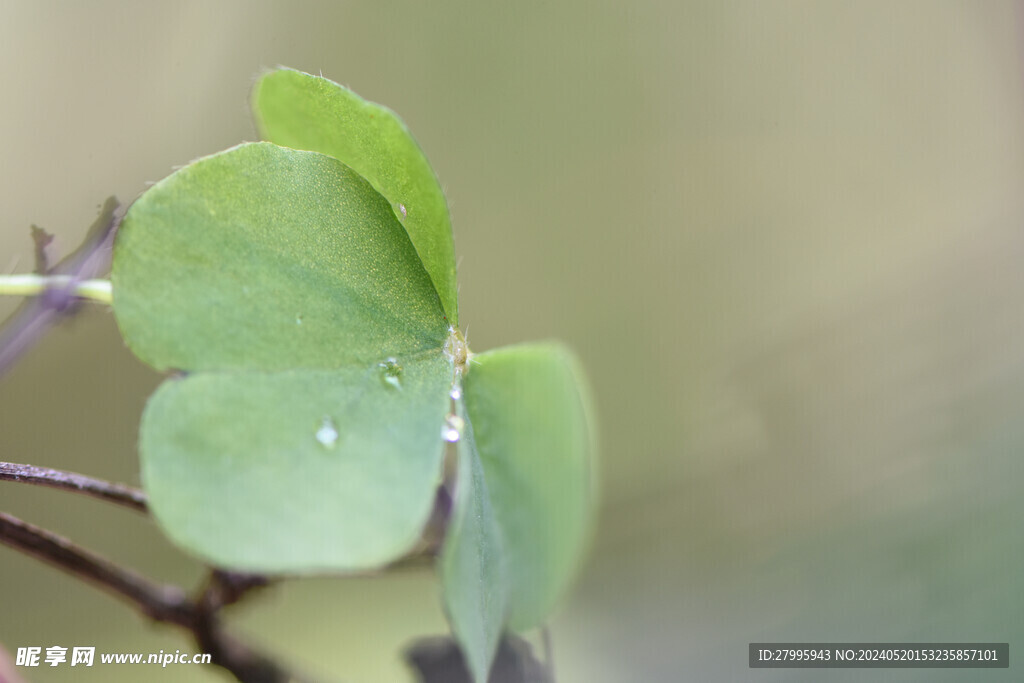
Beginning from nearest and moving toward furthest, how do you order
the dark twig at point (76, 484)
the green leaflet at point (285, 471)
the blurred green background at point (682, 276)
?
the green leaflet at point (285, 471) → the dark twig at point (76, 484) → the blurred green background at point (682, 276)

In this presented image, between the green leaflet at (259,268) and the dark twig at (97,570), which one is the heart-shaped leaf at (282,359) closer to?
the green leaflet at (259,268)

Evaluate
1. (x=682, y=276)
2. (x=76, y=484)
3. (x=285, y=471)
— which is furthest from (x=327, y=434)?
(x=682, y=276)

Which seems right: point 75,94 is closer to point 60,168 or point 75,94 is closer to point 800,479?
point 60,168

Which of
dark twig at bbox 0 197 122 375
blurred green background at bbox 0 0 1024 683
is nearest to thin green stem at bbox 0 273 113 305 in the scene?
dark twig at bbox 0 197 122 375

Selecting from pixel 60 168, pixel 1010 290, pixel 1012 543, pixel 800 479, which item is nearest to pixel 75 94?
pixel 60 168

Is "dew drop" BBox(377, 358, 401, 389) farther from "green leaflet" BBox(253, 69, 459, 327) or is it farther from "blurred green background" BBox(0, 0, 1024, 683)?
"blurred green background" BBox(0, 0, 1024, 683)

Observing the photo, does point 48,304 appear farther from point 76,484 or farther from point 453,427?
point 453,427

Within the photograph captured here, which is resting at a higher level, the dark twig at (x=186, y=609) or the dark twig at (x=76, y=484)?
the dark twig at (x=76, y=484)

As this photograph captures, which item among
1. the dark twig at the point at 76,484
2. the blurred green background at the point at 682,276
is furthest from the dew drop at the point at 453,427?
the blurred green background at the point at 682,276
